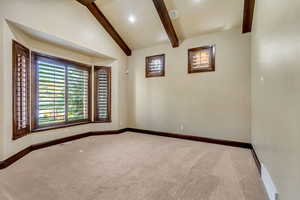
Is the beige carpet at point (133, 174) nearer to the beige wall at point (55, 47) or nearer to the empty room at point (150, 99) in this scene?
the empty room at point (150, 99)

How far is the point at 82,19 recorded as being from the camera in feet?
12.7

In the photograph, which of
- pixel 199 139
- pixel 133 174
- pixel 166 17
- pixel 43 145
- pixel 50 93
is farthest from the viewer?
pixel 199 139

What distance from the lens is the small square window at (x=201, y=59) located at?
3.95 meters

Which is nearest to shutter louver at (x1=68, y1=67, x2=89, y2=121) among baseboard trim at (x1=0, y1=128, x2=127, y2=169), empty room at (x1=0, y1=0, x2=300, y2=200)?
empty room at (x1=0, y1=0, x2=300, y2=200)

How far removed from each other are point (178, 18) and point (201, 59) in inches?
48.1

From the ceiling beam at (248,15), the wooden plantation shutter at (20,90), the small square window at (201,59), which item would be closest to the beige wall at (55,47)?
the wooden plantation shutter at (20,90)

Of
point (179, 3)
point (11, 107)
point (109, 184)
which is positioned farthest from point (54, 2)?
point (109, 184)

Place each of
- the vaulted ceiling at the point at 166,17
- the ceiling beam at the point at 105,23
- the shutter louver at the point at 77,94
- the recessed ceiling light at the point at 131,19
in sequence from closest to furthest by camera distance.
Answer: the vaulted ceiling at the point at 166,17, the ceiling beam at the point at 105,23, the recessed ceiling light at the point at 131,19, the shutter louver at the point at 77,94

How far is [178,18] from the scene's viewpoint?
379cm

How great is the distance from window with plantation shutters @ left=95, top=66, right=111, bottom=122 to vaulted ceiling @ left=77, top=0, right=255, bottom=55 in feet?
3.80

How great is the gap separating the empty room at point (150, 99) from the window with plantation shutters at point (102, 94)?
0.03 meters

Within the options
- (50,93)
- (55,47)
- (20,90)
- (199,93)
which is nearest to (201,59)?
(199,93)

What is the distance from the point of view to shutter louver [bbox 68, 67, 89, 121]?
4.27 metres

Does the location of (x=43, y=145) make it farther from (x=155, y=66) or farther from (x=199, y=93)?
(x=199, y=93)
